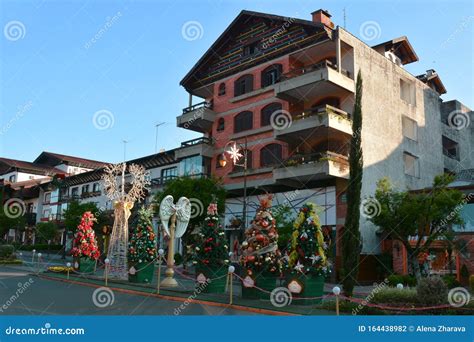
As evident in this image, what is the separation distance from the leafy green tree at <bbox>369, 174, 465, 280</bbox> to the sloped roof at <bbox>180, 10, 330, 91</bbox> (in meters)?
11.9

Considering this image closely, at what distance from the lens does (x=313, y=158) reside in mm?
28156

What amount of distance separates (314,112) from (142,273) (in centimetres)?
1565

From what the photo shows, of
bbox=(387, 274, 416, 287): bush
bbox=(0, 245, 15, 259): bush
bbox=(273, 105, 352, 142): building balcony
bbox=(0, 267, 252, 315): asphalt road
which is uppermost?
bbox=(273, 105, 352, 142): building balcony

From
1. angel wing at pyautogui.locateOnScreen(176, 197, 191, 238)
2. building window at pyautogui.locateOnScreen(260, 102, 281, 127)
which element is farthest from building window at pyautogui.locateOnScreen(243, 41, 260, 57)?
angel wing at pyautogui.locateOnScreen(176, 197, 191, 238)

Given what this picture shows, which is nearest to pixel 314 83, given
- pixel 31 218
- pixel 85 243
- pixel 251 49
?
pixel 251 49

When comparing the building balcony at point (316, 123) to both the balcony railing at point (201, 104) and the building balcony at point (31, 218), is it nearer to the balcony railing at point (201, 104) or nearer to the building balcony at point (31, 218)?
the balcony railing at point (201, 104)

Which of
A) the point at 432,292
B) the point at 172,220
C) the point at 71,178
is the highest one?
the point at 71,178

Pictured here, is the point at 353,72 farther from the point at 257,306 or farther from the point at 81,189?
the point at 81,189

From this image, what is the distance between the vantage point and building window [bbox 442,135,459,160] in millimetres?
39156

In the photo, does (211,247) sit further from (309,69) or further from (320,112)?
(309,69)

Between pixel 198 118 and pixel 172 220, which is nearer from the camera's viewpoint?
pixel 172 220

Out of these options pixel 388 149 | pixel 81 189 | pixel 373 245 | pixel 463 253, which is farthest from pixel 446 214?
pixel 81 189

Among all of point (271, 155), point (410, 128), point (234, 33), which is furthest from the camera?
point (234, 33)

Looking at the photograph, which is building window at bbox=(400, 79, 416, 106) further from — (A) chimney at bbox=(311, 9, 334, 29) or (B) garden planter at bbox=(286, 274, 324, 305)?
(B) garden planter at bbox=(286, 274, 324, 305)
